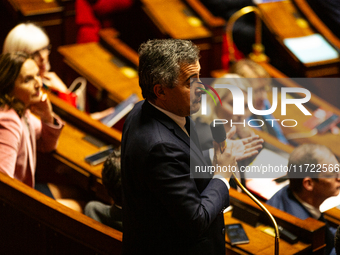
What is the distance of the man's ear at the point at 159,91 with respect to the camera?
3.71 ft

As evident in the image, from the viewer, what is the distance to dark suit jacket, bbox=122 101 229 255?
3.56ft

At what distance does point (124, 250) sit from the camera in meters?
1.25

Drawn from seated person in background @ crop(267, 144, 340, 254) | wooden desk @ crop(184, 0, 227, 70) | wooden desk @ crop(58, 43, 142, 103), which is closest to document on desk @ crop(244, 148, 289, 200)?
seated person in background @ crop(267, 144, 340, 254)

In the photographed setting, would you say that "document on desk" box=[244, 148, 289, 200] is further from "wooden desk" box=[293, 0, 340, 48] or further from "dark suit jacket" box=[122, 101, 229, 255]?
"wooden desk" box=[293, 0, 340, 48]

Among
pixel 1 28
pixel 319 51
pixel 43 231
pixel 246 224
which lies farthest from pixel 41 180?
pixel 319 51

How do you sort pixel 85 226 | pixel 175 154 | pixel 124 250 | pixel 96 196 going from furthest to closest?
pixel 96 196, pixel 85 226, pixel 124 250, pixel 175 154

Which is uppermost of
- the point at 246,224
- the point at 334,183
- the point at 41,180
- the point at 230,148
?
the point at 230,148

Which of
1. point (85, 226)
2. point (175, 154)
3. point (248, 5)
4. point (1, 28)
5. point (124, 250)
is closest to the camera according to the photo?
point (175, 154)

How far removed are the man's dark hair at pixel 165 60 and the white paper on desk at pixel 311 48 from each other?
2407mm

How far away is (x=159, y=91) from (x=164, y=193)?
0.81ft

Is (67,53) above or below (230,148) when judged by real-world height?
below

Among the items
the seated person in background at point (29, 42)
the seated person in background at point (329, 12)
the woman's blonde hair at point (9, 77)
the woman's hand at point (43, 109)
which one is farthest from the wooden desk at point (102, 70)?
the seated person in background at point (329, 12)

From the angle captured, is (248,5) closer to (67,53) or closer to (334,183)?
(67,53)

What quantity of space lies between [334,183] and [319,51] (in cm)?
205
